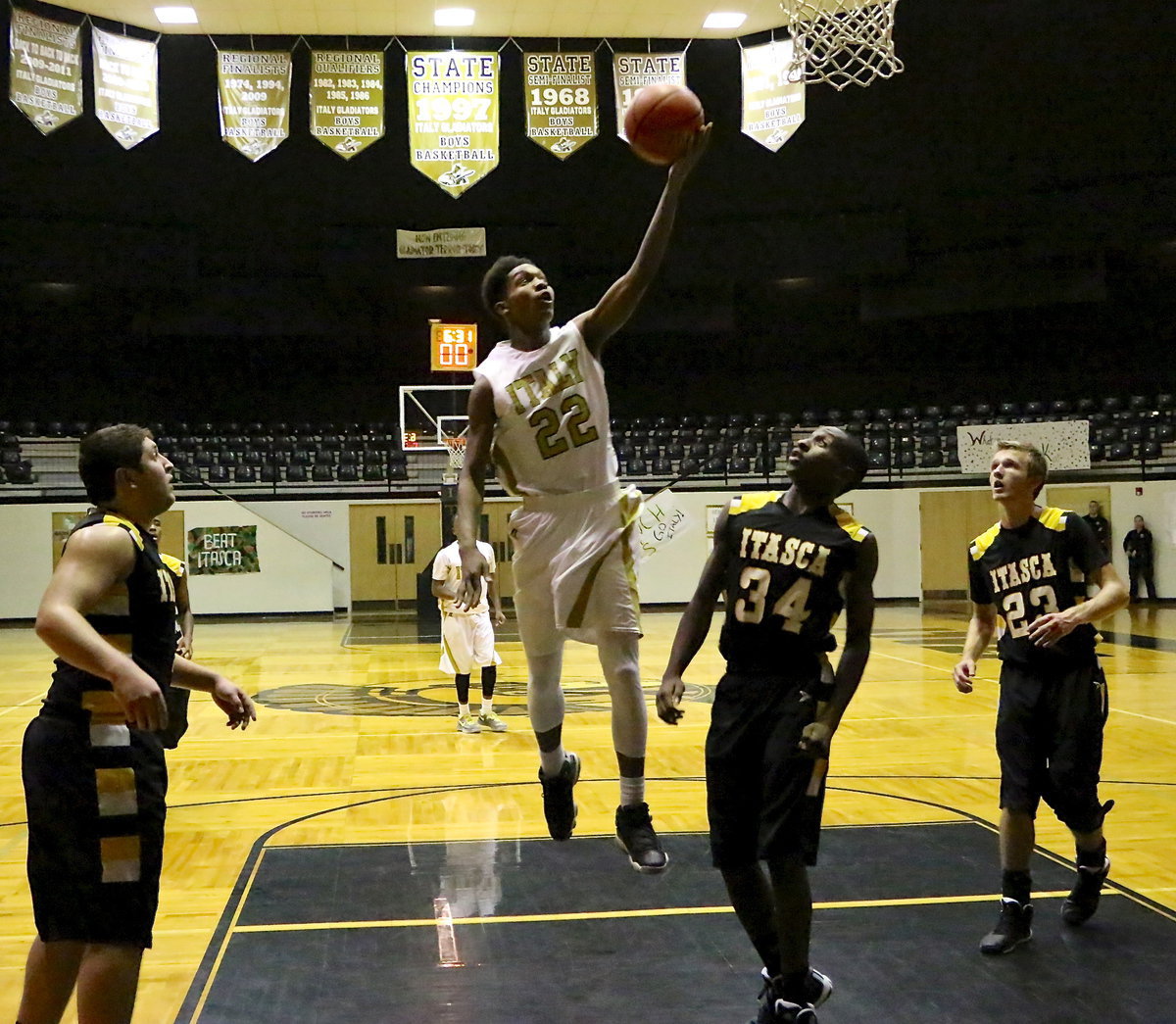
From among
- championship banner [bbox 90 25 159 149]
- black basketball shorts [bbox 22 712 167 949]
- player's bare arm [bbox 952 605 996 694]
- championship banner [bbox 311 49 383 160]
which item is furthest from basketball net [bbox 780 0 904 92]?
black basketball shorts [bbox 22 712 167 949]

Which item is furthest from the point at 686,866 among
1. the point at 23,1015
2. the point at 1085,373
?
the point at 1085,373

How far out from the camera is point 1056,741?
14.3ft

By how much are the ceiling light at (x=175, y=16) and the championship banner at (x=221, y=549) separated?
8470mm

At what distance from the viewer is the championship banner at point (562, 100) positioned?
15.8 meters

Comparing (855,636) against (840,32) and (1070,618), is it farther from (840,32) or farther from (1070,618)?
(840,32)

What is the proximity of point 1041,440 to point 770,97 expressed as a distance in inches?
282

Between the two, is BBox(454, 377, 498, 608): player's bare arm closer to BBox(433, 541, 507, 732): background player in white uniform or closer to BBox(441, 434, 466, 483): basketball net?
BBox(433, 541, 507, 732): background player in white uniform

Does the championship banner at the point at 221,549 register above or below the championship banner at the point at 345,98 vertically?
below

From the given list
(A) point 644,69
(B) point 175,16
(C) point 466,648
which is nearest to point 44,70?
(B) point 175,16

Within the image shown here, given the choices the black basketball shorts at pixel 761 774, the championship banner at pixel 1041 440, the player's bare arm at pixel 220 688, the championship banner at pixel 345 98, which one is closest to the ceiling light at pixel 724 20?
Answer: the championship banner at pixel 345 98

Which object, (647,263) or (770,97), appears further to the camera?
(770,97)

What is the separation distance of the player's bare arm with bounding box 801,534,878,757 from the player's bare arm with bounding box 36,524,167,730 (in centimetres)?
179

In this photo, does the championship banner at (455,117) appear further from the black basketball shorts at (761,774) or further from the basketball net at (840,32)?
the black basketball shorts at (761,774)

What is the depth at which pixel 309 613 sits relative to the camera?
22.5 metres
